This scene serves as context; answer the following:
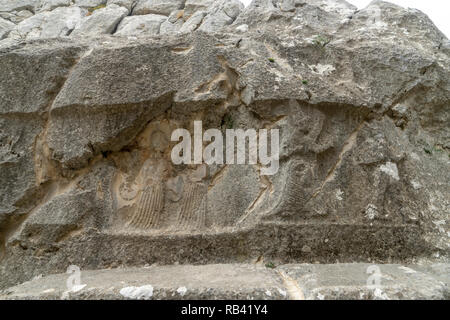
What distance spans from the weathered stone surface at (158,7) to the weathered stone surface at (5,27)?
2764mm

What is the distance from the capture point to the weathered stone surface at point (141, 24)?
21.2 feet

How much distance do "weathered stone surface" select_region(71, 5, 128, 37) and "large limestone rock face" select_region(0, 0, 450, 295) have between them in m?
2.80

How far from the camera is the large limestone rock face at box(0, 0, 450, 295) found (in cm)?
320

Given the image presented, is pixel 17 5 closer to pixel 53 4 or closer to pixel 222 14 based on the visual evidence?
pixel 53 4

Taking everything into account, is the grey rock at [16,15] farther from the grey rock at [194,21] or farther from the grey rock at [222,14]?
the grey rock at [222,14]

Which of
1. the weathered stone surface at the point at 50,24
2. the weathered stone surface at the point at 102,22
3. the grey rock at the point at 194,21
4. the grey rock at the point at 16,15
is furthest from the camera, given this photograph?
the grey rock at the point at 16,15

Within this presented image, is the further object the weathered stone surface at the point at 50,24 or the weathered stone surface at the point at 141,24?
the weathered stone surface at the point at 50,24

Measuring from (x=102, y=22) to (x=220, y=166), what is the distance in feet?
15.9

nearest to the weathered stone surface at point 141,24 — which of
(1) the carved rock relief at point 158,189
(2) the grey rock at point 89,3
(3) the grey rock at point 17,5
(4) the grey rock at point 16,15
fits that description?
(2) the grey rock at point 89,3

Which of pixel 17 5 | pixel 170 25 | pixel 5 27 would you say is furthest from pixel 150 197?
pixel 17 5

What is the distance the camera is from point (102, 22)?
6.73m

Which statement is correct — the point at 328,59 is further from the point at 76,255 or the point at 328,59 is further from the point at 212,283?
the point at 76,255

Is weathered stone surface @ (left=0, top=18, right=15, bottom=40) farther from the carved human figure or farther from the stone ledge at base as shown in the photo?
the stone ledge at base
